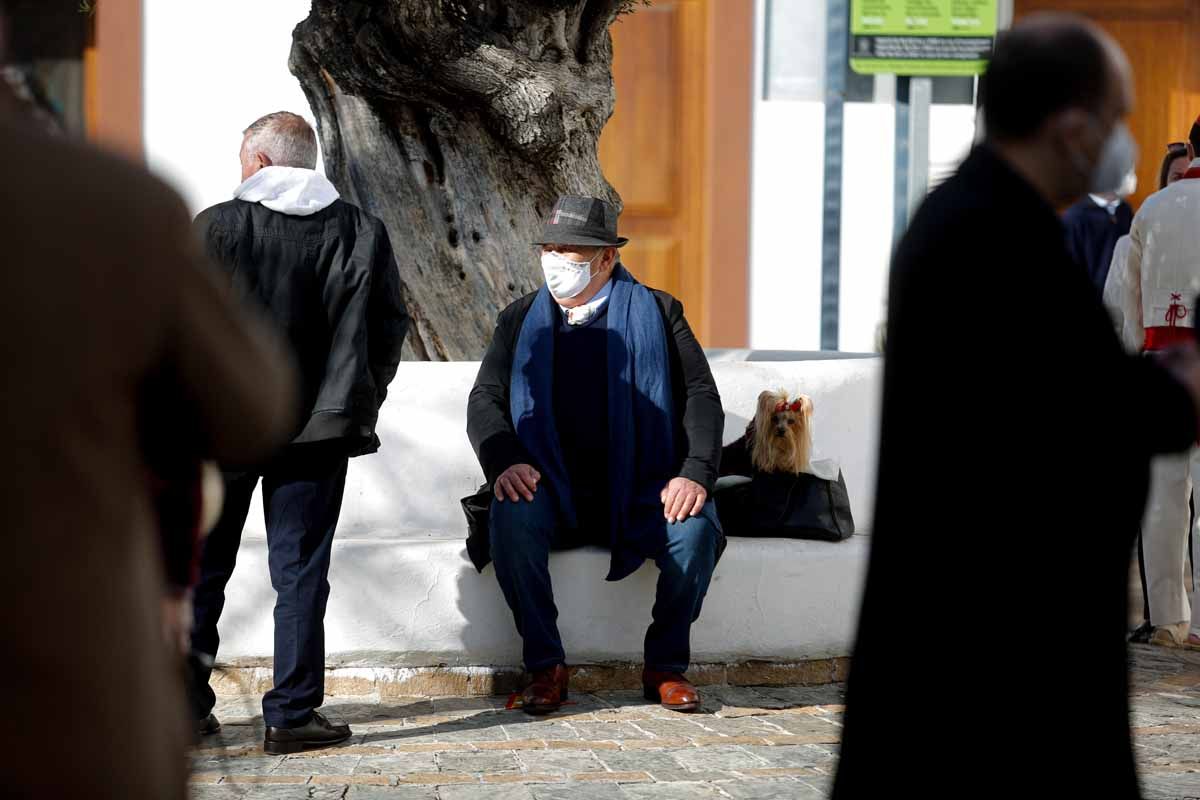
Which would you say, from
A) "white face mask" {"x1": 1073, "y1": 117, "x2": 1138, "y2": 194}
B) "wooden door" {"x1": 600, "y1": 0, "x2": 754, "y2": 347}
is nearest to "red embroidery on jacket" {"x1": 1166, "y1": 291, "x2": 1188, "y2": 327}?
"white face mask" {"x1": 1073, "y1": 117, "x2": 1138, "y2": 194}

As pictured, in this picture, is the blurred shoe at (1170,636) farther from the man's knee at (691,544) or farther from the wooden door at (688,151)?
the wooden door at (688,151)

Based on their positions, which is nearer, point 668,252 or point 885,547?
point 885,547

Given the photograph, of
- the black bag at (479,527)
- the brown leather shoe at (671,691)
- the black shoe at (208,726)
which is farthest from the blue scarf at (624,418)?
the black shoe at (208,726)

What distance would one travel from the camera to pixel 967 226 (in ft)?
7.23

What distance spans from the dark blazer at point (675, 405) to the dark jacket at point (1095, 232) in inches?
104

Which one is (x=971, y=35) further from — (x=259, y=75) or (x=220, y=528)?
(x=220, y=528)

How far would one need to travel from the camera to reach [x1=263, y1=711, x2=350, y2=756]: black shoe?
4.63 metres

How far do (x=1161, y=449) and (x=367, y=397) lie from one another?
9.06 feet

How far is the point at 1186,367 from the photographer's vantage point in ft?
7.39

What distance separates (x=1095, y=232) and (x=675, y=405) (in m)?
3.16

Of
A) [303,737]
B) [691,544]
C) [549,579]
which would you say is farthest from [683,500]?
[303,737]

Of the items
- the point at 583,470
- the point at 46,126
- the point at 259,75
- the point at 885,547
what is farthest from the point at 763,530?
the point at 259,75

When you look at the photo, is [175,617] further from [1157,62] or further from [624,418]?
[1157,62]

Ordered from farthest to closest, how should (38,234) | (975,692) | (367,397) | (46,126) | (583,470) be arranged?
(583,470) < (367,397) < (975,692) < (46,126) < (38,234)
